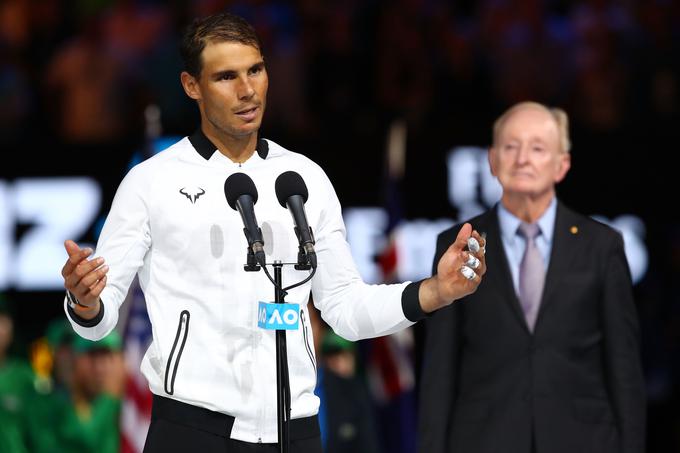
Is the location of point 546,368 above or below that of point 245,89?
below

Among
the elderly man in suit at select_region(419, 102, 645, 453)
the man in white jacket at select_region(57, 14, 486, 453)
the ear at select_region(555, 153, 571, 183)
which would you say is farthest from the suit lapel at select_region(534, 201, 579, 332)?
the man in white jacket at select_region(57, 14, 486, 453)

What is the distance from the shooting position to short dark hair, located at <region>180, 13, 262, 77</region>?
12.3ft

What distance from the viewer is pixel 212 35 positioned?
12.3ft

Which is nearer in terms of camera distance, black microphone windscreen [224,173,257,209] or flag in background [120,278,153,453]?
→ black microphone windscreen [224,173,257,209]

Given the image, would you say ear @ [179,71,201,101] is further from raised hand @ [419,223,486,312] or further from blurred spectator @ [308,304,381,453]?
blurred spectator @ [308,304,381,453]

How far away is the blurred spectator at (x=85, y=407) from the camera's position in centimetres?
778

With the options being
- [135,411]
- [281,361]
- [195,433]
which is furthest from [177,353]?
[135,411]

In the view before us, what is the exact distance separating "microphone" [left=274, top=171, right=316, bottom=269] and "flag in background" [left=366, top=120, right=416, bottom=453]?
4.41 metres

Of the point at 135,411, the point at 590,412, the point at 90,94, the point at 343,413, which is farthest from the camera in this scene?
the point at 90,94

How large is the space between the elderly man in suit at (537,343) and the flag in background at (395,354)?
301cm

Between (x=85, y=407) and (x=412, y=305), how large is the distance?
4.64m

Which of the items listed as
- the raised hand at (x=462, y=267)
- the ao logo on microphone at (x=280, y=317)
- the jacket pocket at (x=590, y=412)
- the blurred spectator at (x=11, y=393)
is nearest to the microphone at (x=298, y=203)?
the ao logo on microphone at (x=280, y=317)

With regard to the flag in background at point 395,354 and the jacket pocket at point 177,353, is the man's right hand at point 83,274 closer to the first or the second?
the jacket pocket at point 177,353

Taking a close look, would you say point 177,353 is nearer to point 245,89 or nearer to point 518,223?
point 245,89
